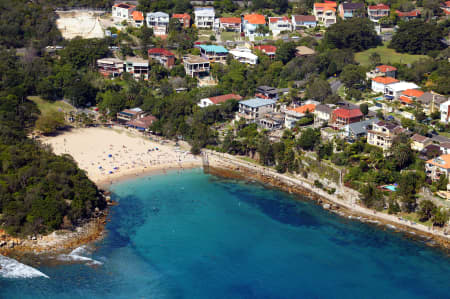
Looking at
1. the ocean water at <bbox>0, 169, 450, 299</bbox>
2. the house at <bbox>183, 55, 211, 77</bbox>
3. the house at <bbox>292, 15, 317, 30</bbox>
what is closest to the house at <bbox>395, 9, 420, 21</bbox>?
the house at <bbox>292, 15, 317, 30</bbox>

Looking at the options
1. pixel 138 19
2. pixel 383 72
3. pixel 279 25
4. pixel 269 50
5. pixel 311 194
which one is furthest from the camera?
pixel 138 19

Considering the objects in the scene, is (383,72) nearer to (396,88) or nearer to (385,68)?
(385,68)

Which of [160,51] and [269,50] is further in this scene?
[269,50]

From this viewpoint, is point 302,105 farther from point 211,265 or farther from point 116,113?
point 211,265

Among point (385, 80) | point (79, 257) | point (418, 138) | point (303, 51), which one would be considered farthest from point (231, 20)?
point (79, 257)

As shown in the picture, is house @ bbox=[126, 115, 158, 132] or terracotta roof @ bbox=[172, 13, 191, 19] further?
terracotta roof @ bbox=[172, 13, 191, 19]

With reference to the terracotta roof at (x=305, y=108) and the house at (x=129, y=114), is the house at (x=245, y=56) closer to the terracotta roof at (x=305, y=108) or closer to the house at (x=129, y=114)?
the terracotta roof at (x=305, y=108)

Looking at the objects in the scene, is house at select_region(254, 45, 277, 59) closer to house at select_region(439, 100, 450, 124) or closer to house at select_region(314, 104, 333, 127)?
house at select_region(314, 104, 333, 127)
